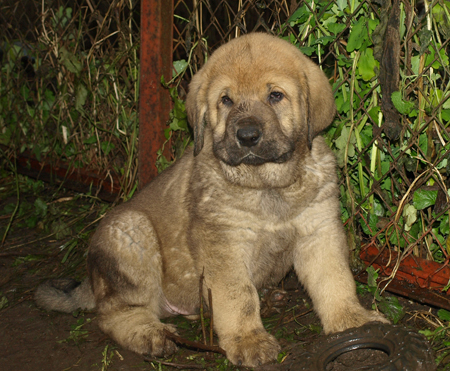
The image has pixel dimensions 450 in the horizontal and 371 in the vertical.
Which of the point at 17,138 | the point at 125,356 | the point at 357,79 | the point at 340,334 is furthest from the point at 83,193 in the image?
the point at 340,334

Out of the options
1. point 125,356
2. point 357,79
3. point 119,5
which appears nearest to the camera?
point 125,356

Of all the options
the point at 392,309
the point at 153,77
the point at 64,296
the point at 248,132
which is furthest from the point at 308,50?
the point at 64,296

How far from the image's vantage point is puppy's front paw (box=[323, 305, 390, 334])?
2.91 m

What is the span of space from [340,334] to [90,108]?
399cm

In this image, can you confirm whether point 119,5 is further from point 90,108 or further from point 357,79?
point 357,79

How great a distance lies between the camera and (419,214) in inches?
138

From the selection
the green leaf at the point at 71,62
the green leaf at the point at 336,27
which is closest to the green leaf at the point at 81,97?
the green leaf at the point at 71,62

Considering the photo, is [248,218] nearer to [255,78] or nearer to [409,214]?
[255,78]

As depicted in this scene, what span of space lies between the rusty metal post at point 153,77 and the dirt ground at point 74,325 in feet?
3.47

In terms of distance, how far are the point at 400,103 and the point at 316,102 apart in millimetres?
517

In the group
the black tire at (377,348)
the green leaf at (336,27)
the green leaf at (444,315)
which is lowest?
the green leaf at (444,315)

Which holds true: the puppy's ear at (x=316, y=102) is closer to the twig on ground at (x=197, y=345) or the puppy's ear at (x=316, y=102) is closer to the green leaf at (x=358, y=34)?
the green leaf at (x=358, y=34)

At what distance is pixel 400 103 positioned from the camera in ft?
10.4

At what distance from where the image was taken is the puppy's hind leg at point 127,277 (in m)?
3.25
